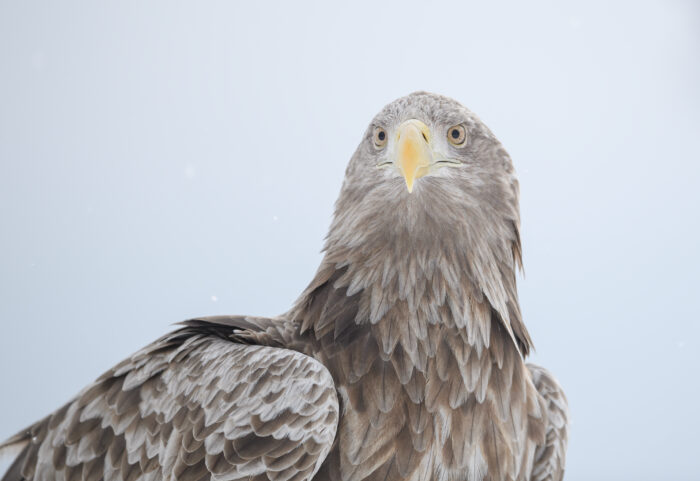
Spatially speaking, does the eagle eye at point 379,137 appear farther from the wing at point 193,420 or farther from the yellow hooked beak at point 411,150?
the wing at point 193,420

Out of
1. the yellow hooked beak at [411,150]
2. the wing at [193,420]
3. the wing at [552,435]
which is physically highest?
the yellow hooked beak at [411,150]

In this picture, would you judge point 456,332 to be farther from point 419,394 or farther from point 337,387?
point 337,387

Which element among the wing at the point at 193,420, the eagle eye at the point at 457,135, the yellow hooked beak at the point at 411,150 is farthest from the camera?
the eagle eye at the point at 457,135

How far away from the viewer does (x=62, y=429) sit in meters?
3.13

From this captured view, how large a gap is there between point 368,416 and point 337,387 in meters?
0.19

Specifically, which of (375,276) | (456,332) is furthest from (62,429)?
(456,332)

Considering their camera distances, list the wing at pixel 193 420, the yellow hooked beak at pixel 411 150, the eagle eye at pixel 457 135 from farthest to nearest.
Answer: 1. the eagle eye at pixel 457 135
2. the yellow hooked beak at pixel 411 150
3. the wing at pixel 193 420

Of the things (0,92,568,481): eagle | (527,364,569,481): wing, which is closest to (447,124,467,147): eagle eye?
(0,92,568,481): eagle

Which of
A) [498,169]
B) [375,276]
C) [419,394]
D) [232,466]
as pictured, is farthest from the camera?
[498,169]

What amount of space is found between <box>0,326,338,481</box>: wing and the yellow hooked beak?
93cm

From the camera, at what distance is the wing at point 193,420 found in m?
2.54

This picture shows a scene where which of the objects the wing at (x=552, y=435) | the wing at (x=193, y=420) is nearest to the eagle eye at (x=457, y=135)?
the wing at (x=193, y=420)

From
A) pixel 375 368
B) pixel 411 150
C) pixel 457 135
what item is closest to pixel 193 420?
pixel 375 368

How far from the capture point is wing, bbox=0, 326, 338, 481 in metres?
2.54
